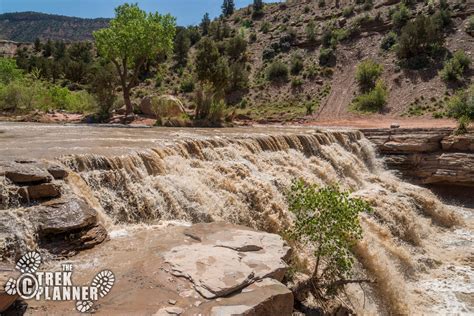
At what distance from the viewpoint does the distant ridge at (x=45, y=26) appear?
86.3 meters

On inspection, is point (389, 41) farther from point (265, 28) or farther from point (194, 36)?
point (194, 36)

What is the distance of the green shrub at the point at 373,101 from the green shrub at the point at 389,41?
743cm

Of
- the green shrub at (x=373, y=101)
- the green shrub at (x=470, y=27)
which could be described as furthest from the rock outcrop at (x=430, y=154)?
the green shrub at (x=470, y=27)

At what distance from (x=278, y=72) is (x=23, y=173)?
31.2 m

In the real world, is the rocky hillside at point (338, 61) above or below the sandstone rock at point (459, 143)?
above

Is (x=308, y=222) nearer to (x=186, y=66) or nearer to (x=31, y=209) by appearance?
(x=31, y=209)

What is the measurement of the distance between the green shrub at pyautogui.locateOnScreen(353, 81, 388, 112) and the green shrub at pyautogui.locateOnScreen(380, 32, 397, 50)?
7435mm

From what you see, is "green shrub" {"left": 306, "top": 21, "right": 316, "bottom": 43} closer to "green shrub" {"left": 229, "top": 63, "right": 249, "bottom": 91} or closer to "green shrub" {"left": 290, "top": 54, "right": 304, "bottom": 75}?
"green shrub" {"left": 290, "top": 54, "right": 304, "bottom": 75}

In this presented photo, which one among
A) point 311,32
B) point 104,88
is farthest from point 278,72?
point 104,88

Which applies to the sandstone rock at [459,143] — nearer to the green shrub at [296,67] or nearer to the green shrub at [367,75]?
the green shrub at [367,75]

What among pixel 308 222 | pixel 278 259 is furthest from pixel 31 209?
pixel 308 222

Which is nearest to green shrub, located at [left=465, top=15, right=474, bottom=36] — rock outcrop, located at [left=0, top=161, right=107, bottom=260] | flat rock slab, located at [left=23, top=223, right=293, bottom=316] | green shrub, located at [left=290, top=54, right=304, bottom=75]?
green shrub, located at [left=290, top=54, right=304, bottom=75]

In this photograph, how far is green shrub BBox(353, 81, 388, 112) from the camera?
28422 millimetres

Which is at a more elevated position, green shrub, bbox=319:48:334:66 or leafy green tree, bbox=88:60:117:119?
green shrub, bbox=319:48:334:66
